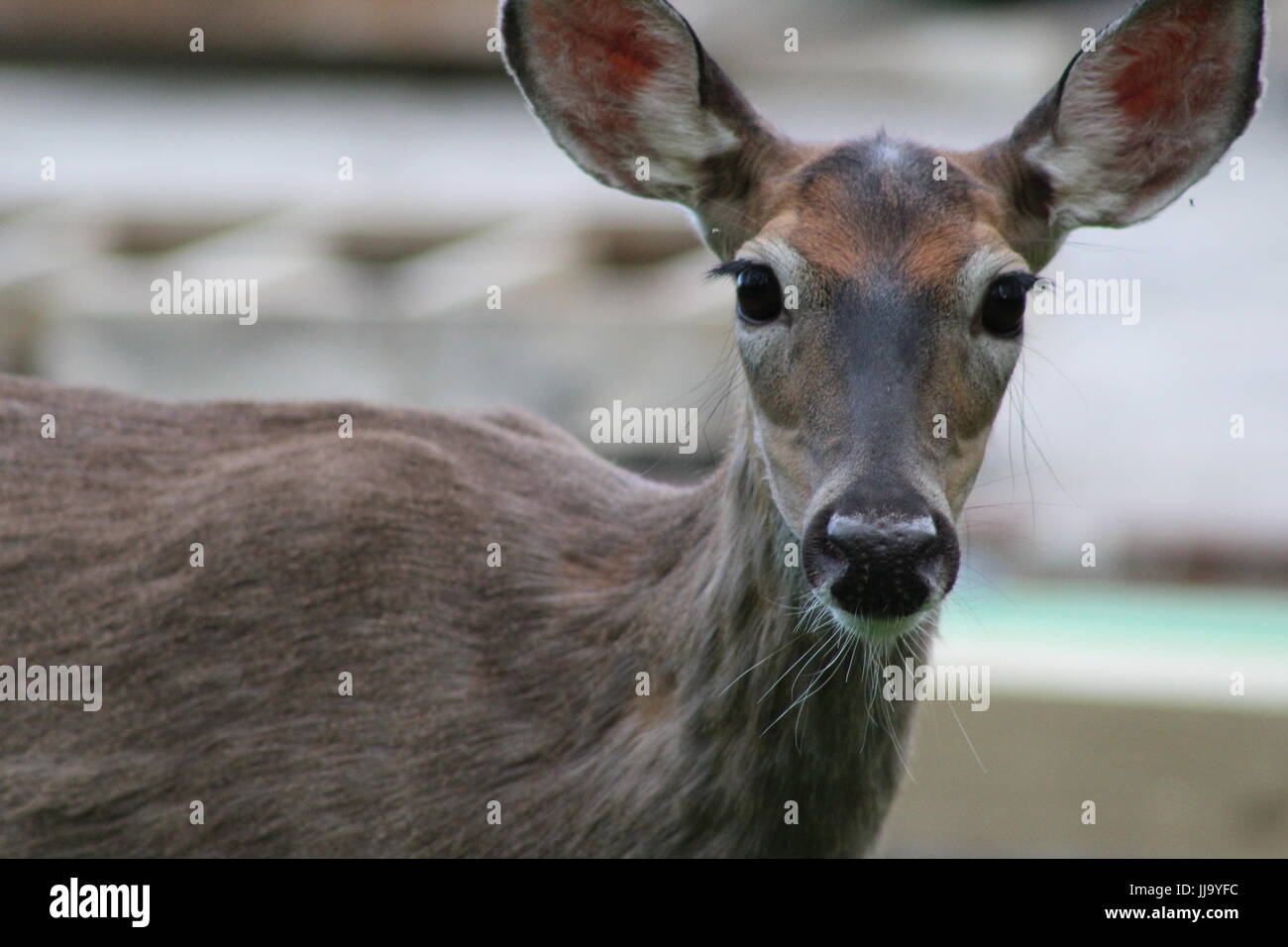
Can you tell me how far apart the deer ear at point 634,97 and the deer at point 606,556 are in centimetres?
1

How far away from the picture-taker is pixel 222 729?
5582mm

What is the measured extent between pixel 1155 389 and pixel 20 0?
14332 mm

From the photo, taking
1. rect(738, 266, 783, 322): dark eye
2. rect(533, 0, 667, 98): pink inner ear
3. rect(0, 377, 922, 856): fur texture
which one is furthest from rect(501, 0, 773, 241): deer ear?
rect(0, 377, 922, 856): fur texture

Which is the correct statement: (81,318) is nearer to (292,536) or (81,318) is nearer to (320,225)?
(320,225)

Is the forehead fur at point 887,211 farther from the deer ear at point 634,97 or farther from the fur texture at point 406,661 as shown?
the fur texture at point 406,661

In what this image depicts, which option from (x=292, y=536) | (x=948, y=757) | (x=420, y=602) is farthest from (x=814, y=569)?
(x=948, y=757)

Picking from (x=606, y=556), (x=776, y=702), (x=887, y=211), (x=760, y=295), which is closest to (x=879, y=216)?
(x=887, y=211)

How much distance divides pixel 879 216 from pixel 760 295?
0.41 m

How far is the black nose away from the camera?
4.42m

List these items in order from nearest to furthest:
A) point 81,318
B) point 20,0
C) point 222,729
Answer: point 222,729
point 81,318
point 20,0

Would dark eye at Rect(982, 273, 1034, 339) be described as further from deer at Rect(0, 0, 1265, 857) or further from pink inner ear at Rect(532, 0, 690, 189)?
pink inner ear at Rect(532, 0, 690, 189)

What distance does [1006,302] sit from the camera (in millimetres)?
5027

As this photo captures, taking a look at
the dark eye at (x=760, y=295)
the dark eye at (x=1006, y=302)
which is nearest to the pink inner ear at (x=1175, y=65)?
the dark eye at (x=1006, y=302)

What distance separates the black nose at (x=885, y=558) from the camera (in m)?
4.42
